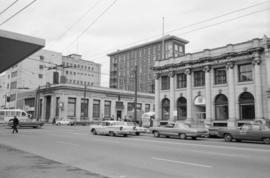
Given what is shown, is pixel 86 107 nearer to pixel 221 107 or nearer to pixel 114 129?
pixel 221 107

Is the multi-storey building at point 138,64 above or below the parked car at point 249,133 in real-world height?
above

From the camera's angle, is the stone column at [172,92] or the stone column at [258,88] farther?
the stone column at [172,92]

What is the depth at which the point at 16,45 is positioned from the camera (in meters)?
9.23

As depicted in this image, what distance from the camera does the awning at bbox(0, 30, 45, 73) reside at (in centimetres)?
855

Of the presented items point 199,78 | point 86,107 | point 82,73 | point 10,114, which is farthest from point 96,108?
point 199,78

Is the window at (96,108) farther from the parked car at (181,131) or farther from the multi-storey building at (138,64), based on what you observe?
the parked car at (181,131)

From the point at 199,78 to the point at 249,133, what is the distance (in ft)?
55.5

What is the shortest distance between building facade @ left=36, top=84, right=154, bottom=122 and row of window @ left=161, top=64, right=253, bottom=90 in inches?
899

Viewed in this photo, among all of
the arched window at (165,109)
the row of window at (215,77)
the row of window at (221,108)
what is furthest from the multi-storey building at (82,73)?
the row of window at (221,108)

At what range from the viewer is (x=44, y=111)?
67750 mm

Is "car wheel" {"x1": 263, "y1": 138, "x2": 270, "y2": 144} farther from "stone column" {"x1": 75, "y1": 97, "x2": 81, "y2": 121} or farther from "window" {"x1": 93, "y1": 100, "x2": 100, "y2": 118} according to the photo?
"window" {"x1": 93, "y1": 100, "x2": 100, "y2": 118}

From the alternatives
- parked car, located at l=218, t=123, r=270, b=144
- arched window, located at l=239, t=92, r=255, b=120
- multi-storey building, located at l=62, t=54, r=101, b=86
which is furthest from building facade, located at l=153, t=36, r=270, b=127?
multi-storey building, located at l=62, t=54, r=101, b=86

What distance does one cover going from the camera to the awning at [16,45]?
8547 millimetres

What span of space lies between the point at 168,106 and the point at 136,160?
29.8 metres
